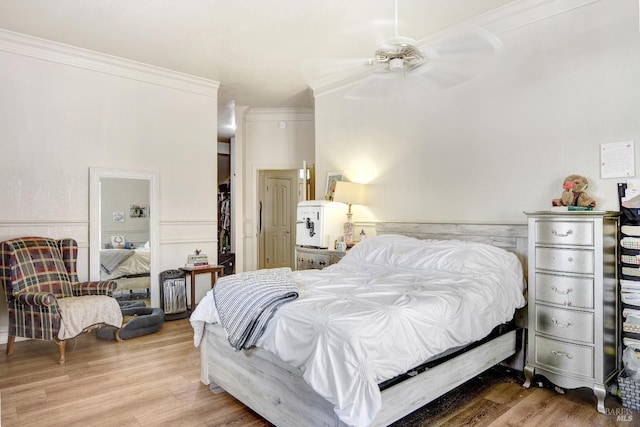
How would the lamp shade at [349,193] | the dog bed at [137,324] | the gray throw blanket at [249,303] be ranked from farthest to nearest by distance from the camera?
the lamp shade at [349,193] < the dog bed at [137,324] < the gray throw blanket at [249,303]

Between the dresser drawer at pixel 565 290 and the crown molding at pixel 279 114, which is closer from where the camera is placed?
the dresser drawer at pixel 565 290

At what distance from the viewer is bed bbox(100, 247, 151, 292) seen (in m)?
4.38

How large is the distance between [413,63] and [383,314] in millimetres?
1482

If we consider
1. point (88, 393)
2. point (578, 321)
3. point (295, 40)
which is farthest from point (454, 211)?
point (88, 393)

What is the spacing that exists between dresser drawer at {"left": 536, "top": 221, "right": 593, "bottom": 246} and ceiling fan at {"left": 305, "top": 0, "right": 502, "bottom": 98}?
1208 millimetres

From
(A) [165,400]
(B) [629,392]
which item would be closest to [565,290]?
(B) [629,392]

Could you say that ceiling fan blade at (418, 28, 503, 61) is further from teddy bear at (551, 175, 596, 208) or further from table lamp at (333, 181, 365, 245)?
table lamp at (333, 181, 365, 245)

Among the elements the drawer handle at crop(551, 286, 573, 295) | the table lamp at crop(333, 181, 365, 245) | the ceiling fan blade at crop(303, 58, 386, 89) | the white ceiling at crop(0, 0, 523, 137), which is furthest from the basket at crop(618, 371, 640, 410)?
the ceiling fan blade at crop(303, 58, 386, 89)

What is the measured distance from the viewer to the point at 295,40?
389 centimetres

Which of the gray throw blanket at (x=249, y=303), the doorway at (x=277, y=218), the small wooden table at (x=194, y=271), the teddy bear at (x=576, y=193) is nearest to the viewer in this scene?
the gray throw blanket at (x=249, y=303)

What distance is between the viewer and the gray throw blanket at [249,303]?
213 centimetres

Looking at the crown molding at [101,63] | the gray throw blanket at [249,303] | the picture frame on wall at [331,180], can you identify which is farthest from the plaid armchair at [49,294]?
the picture frame on wall at [331,180]

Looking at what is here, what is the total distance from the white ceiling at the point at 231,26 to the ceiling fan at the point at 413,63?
0.17 metres

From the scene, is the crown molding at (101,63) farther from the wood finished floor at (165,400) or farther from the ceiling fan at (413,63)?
the wood finished floor at (165,400)
